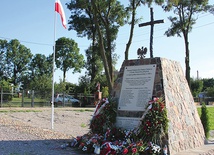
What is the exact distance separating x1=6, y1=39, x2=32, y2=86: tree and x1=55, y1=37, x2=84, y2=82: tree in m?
10.2

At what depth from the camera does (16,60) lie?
67.6 m

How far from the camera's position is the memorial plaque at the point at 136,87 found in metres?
7.99

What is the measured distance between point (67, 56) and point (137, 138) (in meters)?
56.1

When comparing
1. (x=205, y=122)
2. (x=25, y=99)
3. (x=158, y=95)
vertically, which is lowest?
(x=205, y=122)

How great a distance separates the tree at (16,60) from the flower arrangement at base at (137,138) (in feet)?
204

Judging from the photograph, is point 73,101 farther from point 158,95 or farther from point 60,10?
point 158,95

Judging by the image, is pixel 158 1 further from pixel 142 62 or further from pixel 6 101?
pixel 142 62

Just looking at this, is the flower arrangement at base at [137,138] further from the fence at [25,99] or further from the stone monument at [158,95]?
the fence at [25,99]

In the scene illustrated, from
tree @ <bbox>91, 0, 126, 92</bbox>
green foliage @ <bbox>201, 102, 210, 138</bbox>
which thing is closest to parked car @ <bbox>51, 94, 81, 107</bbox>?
tree @ <bbox>91, 0, 126, 92</bbox>

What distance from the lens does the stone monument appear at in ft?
25.5

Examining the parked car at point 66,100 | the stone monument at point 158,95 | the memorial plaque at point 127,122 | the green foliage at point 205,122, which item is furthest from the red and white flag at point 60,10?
the parked car at point 66,100

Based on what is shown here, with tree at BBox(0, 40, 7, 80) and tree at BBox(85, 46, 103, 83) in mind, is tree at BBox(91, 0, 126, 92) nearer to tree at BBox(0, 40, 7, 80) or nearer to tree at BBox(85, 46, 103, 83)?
tree at BBox(85, 46, 103, 83)

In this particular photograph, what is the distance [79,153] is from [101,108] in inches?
65.7

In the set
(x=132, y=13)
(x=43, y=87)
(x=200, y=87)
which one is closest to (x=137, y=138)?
(x=132, y=13)
